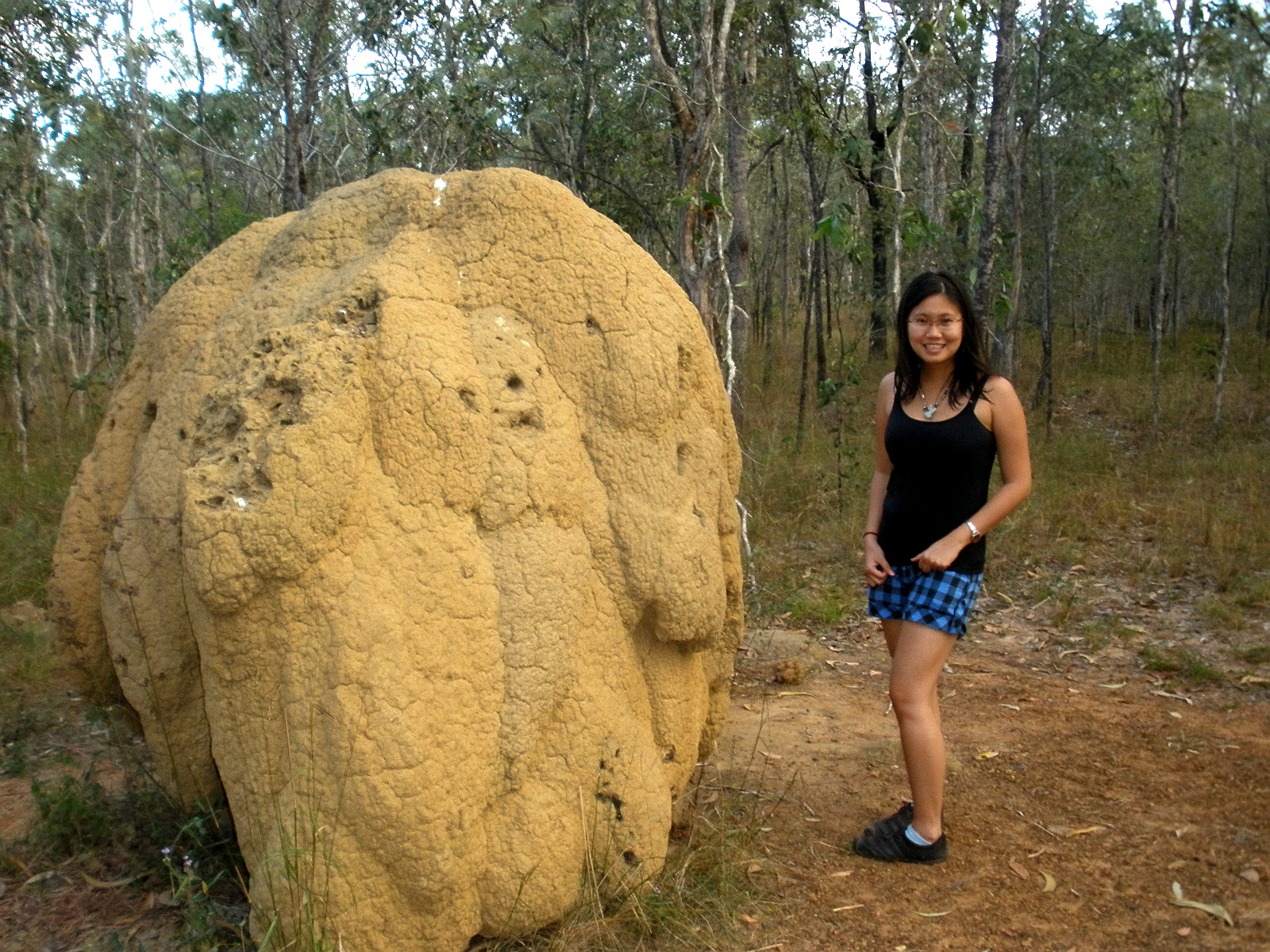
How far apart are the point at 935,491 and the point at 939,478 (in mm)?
38

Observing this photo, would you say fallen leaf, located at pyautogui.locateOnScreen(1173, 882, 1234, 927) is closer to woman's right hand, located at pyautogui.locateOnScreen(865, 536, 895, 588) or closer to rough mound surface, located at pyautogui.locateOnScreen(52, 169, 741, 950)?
woman's right hand, located at pyautogui.locateOnScreen(865, 536, 895, 588)

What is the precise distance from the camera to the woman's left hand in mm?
2793

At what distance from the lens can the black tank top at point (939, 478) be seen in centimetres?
285

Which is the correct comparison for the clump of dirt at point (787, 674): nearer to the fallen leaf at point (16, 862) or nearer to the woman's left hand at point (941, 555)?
the woman's left hand at point (941, 555)

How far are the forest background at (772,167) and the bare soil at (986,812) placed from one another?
4.04ft

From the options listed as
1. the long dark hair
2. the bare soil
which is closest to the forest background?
the bare soil

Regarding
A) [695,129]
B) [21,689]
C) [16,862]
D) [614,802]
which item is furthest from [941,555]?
[21,689]

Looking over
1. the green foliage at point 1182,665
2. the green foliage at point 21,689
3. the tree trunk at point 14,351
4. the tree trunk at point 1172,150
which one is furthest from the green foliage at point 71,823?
the tree trunk at point 1172,150

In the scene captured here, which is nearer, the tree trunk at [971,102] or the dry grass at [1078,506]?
the dry grass at [1078,506]

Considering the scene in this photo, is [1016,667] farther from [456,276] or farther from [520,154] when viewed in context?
[520,154]

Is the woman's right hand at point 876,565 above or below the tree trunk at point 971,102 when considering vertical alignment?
below

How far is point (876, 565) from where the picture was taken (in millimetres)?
2979

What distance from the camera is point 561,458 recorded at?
2.73 metres

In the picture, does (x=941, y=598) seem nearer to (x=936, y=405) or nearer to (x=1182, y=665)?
(x=936, y=405)
